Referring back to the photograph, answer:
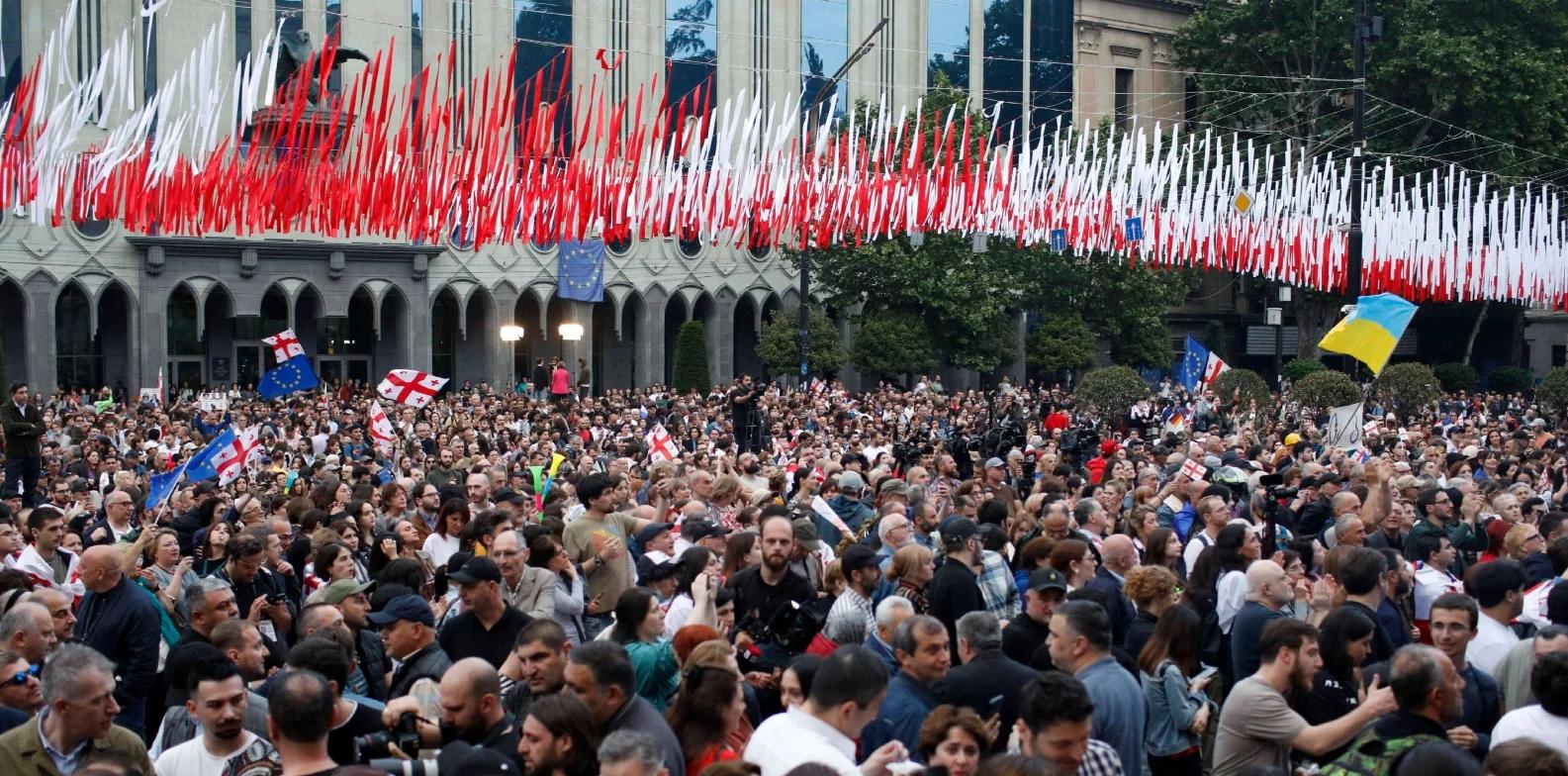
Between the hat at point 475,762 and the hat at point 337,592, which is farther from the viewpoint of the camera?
the hat at point 337,592

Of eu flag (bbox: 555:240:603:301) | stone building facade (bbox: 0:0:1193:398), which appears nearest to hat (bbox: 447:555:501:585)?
stone building facade (bbox: 0:0:1193:398)

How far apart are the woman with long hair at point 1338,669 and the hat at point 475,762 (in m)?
3.18

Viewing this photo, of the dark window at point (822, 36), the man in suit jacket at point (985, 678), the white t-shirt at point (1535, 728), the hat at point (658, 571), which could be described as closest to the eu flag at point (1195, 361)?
the dark window at point (822, 36)

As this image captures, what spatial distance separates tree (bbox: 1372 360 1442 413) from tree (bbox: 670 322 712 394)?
17615mm

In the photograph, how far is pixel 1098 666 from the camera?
6266 mm

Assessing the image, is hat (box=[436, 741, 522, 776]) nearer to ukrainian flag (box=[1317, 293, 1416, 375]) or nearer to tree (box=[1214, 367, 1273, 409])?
ukrainian flag (box=[1317, 293, 1416, 375])

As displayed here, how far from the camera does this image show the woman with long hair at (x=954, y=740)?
17.1 feet

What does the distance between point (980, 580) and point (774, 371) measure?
33.9 m

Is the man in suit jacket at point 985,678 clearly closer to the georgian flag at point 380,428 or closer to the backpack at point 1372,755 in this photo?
the backpack at point 1372,755

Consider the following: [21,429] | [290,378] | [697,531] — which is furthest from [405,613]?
[290,378]

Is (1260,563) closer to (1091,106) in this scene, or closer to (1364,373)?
(1364,373)

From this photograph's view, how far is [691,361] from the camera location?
1626 inches

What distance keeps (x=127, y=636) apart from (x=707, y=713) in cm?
345

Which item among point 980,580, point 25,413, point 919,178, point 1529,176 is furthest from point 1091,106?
point 980,580
